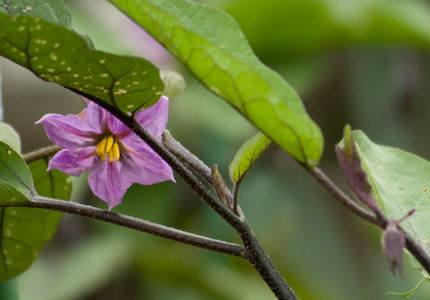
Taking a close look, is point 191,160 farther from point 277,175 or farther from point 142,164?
point 277,175

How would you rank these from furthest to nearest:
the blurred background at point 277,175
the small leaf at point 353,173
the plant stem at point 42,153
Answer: the blurred background at point 277,175, the plant stem at point 42,153, the small leaf at point 353,173

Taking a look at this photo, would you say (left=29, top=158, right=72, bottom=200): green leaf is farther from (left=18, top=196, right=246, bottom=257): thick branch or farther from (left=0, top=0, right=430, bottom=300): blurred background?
(left=0, top=0, right=430, bottom=300): blurred background

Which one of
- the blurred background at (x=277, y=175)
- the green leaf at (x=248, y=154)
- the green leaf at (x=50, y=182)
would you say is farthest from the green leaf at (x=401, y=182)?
the blurred background at (x=277, y=175)

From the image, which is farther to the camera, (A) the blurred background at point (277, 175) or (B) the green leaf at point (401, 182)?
(A) the blurred background at point (277, 175)

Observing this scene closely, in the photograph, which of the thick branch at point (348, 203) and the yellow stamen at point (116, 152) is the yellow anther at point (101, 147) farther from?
the thick branch at point (348, 203)

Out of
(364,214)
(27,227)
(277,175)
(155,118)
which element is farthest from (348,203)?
(277,175)

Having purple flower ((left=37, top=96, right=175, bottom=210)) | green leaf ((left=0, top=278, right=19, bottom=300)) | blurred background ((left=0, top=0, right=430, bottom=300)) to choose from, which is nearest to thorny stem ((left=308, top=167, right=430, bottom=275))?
purple flower ((left=37, top=96, right=175, bottom=210))

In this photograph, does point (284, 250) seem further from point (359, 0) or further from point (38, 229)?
point (38, 229)

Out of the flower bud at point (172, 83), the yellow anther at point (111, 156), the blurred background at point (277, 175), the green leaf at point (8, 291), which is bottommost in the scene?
the blurred background at point (277, 175)
